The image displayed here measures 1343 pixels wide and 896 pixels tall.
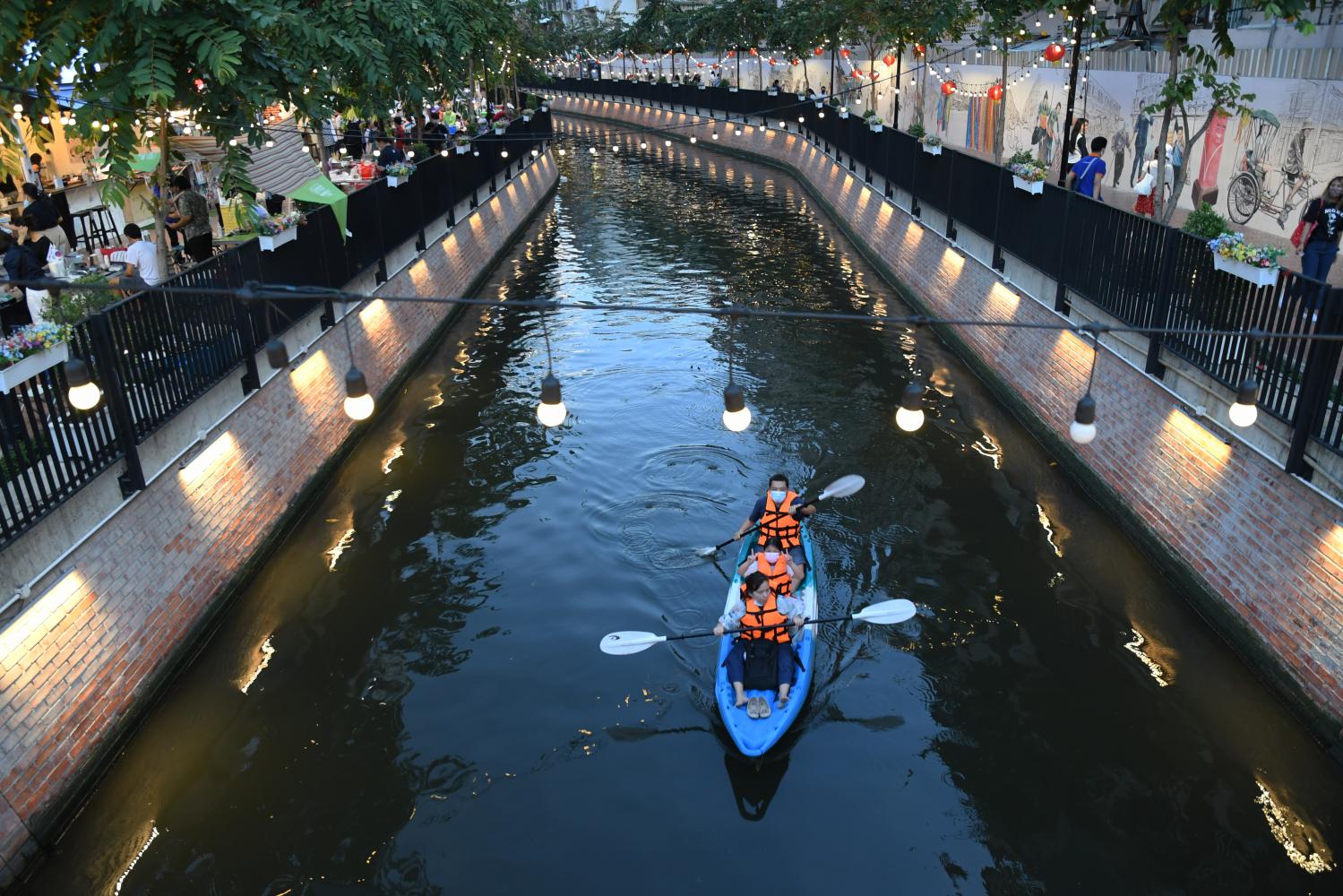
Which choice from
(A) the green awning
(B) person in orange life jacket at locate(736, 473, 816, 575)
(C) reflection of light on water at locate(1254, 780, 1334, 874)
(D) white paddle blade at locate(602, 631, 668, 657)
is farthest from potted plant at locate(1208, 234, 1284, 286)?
(A) the green awning

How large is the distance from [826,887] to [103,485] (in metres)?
7.88

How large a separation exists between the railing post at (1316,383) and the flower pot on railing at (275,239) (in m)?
12.7

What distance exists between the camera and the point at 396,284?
2116cm

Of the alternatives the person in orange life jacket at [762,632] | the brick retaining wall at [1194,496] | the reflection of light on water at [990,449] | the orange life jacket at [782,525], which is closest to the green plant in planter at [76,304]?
the person in orange life jacket at [762,632]

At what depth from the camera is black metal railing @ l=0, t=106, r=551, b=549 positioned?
925 cm

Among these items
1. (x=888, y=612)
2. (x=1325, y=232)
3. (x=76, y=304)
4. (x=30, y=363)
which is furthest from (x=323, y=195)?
(x=1325, y=232)

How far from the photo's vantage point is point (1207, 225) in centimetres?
1249

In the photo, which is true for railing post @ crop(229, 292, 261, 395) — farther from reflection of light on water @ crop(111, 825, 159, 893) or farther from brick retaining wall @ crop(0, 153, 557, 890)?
reflection of light on water @ crop(111, 825, 159, 893)

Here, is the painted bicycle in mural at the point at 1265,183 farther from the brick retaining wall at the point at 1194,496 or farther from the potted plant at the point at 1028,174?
the brick retaining wall at the point at 1194,496

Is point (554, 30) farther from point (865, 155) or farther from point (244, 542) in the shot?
point (244, 542)

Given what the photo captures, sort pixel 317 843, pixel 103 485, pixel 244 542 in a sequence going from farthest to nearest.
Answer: pixel 244 542
pixel 103 485
pixel 317 843

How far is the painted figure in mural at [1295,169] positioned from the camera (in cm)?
1816

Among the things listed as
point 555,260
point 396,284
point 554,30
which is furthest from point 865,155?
point 554,30

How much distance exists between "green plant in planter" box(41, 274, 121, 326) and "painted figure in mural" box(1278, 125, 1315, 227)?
1883 cm
